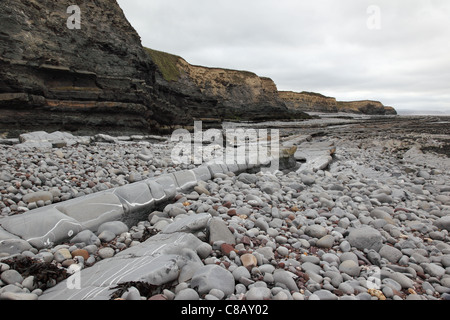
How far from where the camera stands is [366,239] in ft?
9.86

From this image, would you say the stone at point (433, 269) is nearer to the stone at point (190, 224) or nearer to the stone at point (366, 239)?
the stone at point (366, 239)

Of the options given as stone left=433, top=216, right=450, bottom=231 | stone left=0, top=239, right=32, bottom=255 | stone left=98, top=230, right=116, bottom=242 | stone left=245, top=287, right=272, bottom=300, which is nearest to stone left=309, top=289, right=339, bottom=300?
stone left=245, top=287, right=272, bottom=300

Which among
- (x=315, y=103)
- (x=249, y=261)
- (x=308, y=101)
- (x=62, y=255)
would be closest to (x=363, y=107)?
(x=315, y=103)

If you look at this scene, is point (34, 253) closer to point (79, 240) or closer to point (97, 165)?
point (79, 240)

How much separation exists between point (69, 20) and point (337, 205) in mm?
15905

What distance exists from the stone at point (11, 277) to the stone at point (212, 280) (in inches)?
57.0

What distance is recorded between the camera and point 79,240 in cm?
288

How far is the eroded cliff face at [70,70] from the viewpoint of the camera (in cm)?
1099

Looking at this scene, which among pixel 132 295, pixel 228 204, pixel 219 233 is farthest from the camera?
pixel 228 204

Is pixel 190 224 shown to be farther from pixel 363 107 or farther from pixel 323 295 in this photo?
pixel 363 107

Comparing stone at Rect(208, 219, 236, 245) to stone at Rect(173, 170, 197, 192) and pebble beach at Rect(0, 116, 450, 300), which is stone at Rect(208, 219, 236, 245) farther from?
stone at Rect(173, 170, 197, 192)

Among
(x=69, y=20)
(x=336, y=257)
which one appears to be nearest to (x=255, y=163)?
(x=336, y=257)

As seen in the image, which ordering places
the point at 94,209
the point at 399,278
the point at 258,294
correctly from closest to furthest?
1. the point at 258,294
2. the point at 399,278
3. the point at 94,209

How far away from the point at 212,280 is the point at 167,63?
145 feet
